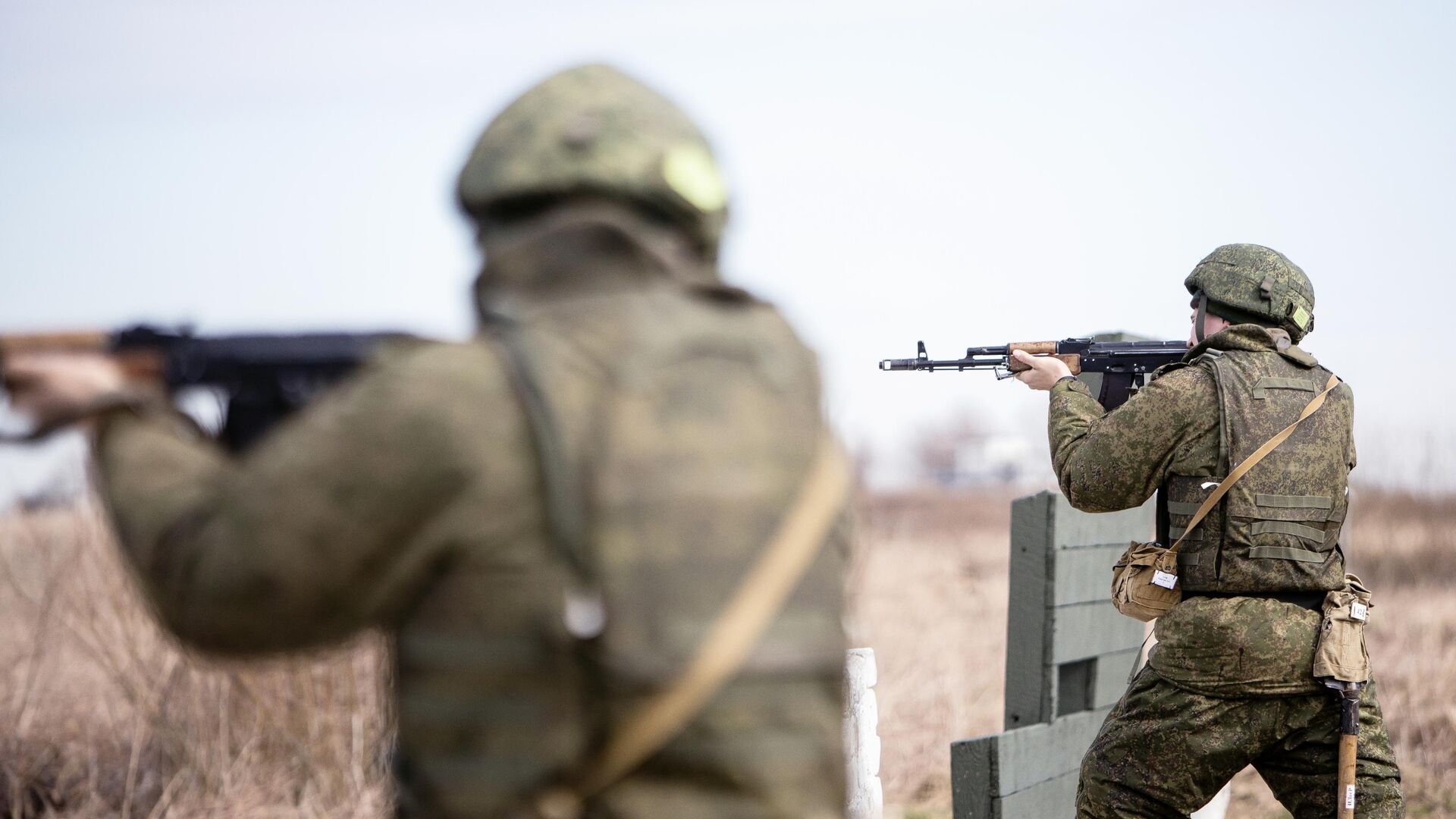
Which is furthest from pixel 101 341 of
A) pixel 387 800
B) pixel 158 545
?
pixel 387 800

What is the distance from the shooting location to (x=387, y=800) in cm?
454

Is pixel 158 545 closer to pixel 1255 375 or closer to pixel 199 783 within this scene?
pixel 1255 375

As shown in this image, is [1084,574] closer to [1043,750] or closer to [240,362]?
[1043,750]

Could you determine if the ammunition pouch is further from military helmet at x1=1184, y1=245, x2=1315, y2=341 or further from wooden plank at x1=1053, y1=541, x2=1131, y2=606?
military helmet at x1=1184, y1=245, x2=1315, y2=341

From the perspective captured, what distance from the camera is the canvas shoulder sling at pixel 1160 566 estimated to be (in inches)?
152

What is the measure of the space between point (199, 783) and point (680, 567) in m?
4.09

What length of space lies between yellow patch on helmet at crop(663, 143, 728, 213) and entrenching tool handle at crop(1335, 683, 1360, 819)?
2.69m

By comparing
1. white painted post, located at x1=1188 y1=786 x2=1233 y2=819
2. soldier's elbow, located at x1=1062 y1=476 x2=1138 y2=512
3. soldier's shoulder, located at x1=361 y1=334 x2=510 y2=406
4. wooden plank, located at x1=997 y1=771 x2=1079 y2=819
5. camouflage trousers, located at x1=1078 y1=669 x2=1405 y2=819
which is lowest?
white painted post, located at x1=1188 y1=786 x2=1233 y2=819

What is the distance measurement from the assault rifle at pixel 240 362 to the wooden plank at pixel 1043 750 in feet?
9.67

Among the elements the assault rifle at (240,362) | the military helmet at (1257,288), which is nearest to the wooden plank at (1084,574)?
the military helmet at (1257,288)

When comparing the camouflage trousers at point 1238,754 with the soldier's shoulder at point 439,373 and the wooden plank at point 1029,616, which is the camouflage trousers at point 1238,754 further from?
the soldier's shoulder at point 439,373

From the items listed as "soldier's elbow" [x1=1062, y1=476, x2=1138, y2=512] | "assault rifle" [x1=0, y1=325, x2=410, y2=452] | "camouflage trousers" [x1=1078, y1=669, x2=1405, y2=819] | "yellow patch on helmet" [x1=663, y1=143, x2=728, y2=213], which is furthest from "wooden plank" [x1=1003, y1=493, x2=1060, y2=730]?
"assault rifle" [x1=0, y1=325, x2=410, y2=452]

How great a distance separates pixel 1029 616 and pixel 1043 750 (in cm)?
47

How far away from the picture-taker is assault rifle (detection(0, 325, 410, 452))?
2092 mm
